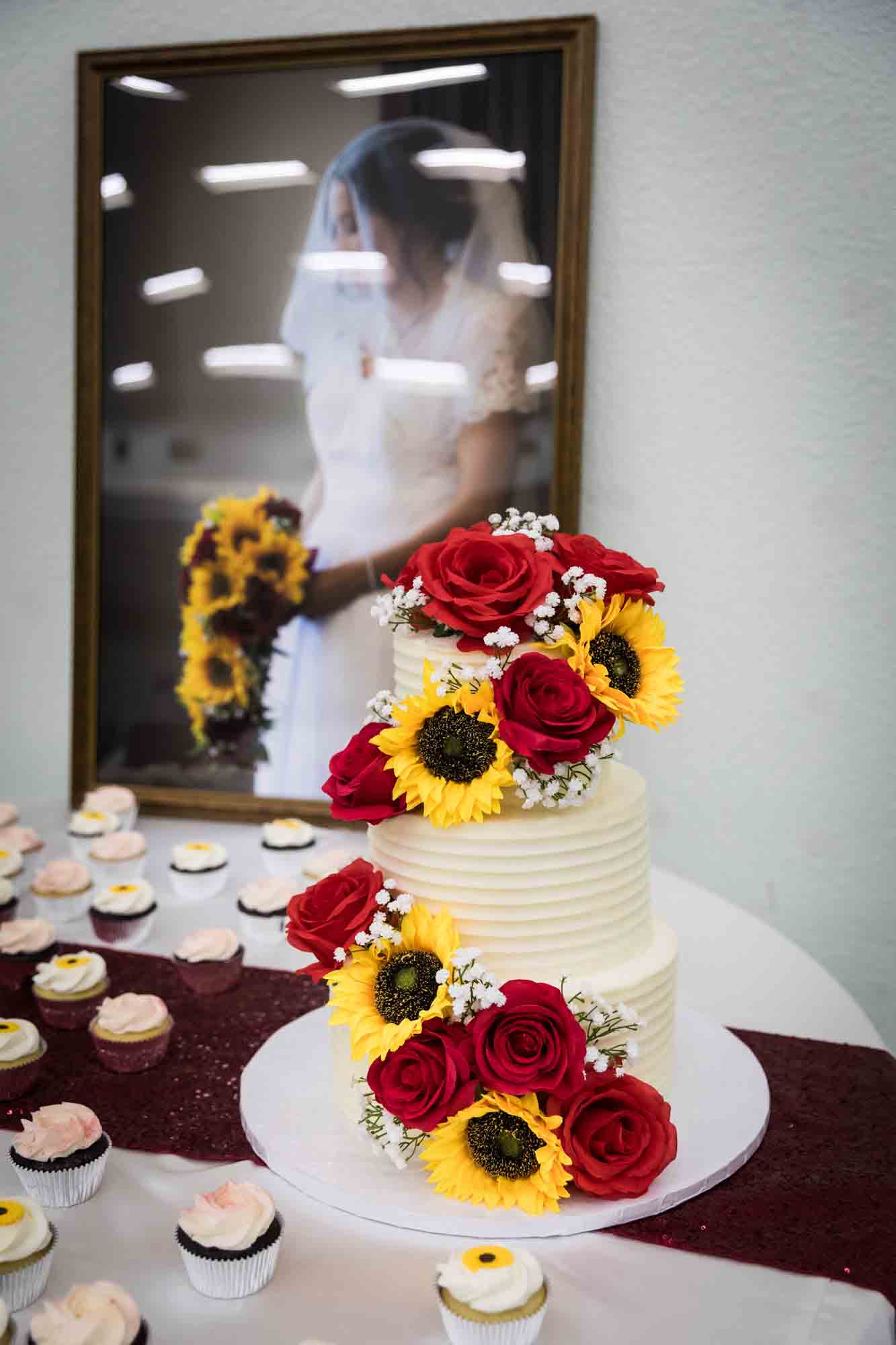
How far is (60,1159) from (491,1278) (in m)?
0.52

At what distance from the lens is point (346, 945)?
129cm

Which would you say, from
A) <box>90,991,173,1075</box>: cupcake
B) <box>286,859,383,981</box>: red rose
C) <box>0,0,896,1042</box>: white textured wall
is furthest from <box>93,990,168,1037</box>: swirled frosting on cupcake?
<box>0,0,896,1042</box>: white textured wall

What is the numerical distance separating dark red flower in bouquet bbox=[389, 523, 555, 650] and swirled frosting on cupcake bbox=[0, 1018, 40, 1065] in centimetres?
79

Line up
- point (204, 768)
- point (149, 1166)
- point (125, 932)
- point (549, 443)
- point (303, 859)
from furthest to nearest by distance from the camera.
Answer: point (204, 768), point (549, 443), point (303, 859), point (125, 932), point (149, 1166)

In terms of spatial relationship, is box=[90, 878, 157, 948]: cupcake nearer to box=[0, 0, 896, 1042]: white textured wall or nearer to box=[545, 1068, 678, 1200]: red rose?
box=[545, 1068, 678, 1200]: red rose

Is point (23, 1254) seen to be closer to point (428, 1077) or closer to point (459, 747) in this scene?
point (428, 1077)

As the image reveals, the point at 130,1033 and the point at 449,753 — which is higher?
the point at 449,753

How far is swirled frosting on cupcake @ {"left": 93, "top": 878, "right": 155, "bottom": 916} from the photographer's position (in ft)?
6.44

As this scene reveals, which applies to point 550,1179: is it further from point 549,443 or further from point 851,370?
point 851,370

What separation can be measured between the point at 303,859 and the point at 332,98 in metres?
1.72

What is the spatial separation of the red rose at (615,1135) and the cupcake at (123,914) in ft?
3.23

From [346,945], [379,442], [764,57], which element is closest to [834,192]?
[764,57]

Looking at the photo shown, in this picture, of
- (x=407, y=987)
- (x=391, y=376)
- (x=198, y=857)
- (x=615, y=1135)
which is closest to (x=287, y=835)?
(x=198, y=857)

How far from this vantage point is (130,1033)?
1560 millimetres
